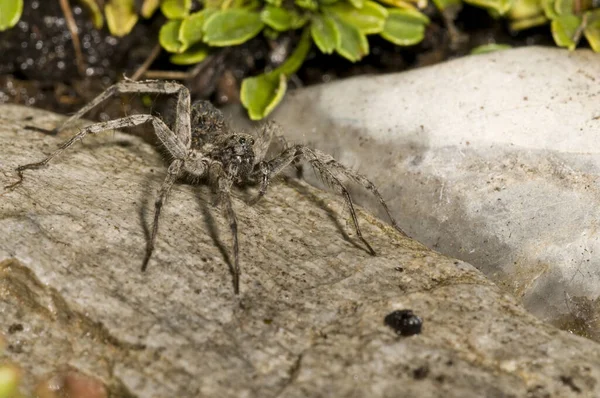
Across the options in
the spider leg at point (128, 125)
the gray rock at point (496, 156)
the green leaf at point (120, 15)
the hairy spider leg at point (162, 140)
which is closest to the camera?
the hairy spider leg at point (162, 140)

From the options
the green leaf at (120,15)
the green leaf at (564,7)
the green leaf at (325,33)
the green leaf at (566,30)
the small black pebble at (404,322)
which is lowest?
the small black pebble at (404,322)

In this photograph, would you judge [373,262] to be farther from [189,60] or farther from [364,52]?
[189,60]

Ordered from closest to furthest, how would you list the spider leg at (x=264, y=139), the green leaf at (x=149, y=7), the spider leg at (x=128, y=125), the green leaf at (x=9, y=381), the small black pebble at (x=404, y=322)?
the green leaf at (x=9, y=381) → the small black pebble at (x=404, y=322) → the spider leg at (x=128, y=125) → the spider leg at (x=264, y=139) → the green leaf at (x=149, y=7)

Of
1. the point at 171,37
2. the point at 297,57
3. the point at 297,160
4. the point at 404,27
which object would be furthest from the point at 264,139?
the point at 404,27

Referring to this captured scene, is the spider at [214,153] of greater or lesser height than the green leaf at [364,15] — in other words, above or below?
below

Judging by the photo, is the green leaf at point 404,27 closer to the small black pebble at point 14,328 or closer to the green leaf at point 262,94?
the green leaf at point 262,94

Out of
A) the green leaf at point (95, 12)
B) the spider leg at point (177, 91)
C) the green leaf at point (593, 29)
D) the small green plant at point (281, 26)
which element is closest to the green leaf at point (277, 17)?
the small green plant at point (281, 26)

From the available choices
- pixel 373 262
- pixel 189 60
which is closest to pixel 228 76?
pixel 189 60

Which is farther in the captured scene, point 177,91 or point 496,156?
point 177,91

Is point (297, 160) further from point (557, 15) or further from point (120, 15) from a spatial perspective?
point (557, 15)
